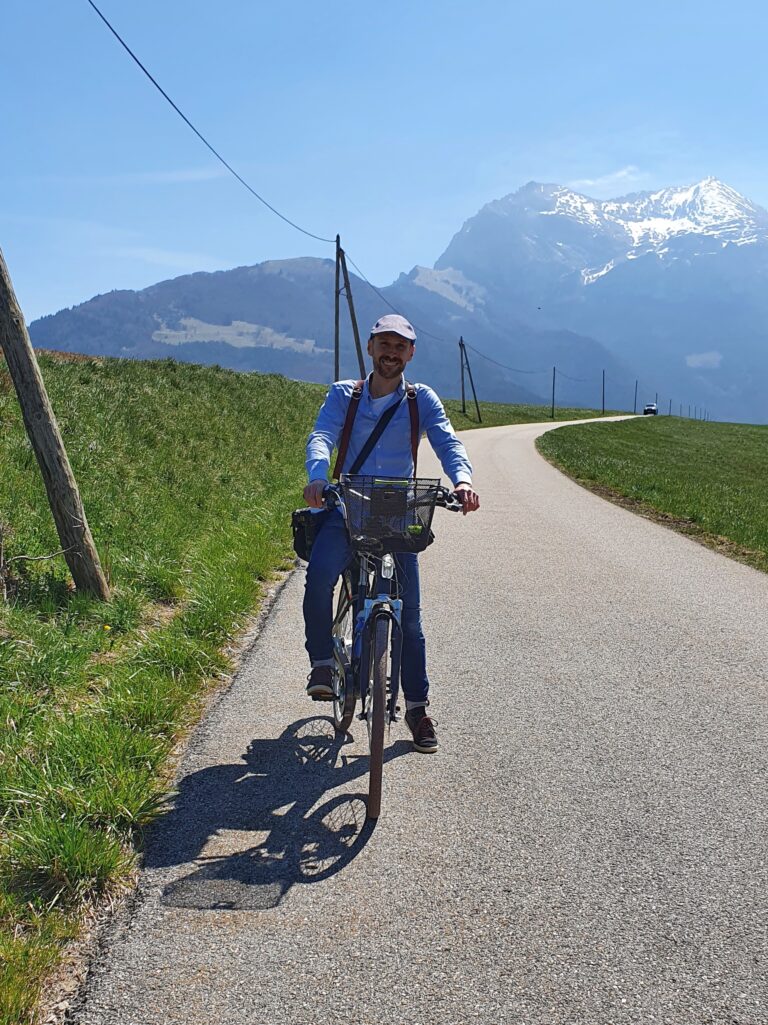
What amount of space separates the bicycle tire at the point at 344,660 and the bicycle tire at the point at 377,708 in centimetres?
27

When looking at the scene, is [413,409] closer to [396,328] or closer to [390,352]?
[390,352]

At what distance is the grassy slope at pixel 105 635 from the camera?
3.07 meters

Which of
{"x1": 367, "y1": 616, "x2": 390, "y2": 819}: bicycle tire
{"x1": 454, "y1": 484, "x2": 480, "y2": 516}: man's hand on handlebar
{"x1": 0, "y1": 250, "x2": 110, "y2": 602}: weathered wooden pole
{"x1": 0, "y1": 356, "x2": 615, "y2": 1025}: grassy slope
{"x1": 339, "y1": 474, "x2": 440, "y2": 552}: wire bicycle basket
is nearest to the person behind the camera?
{"x1": 0, "y1": 356, "x2": 615, "y2": 1025}: grassy slope

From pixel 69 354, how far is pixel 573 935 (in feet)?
72.5

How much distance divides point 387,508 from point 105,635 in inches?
120

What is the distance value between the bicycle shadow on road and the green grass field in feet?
24.6

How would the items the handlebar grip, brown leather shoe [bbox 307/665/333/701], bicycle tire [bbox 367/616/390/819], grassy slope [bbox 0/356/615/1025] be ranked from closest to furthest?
grassy slope [bbox 0/356/615/1025]
bicycle tire [bbox 367/616/390/819]
the handlebar grip
brown leather shoe [bbox 307/665/333/701]

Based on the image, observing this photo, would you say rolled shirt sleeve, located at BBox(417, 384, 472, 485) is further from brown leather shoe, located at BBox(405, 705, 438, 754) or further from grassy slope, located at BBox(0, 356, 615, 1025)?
grassy slope, located at BBox(0, 356, 615, 1025)

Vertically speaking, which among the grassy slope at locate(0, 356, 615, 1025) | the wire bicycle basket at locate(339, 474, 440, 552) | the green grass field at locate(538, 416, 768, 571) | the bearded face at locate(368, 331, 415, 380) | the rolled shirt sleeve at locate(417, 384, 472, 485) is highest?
the bearded face at locate(368, 331, 415, 380)

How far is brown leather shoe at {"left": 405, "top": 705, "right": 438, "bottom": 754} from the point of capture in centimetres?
441

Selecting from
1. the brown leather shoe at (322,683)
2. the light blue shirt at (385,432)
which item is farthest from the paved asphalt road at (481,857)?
the light blue shirt at (385,432)

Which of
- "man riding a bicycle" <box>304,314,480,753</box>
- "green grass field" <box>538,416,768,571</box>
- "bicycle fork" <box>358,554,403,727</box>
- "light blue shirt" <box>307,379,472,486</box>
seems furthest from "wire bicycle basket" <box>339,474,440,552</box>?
"green grass field" <box>538,416,768,571</box>

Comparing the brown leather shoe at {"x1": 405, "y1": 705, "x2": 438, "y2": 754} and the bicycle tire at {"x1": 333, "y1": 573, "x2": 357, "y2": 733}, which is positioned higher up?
the bicycle tire at {"x1": 333, "y1": 573, "x2": 357, "y2": 733}

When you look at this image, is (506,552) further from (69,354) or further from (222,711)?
(69,354)
